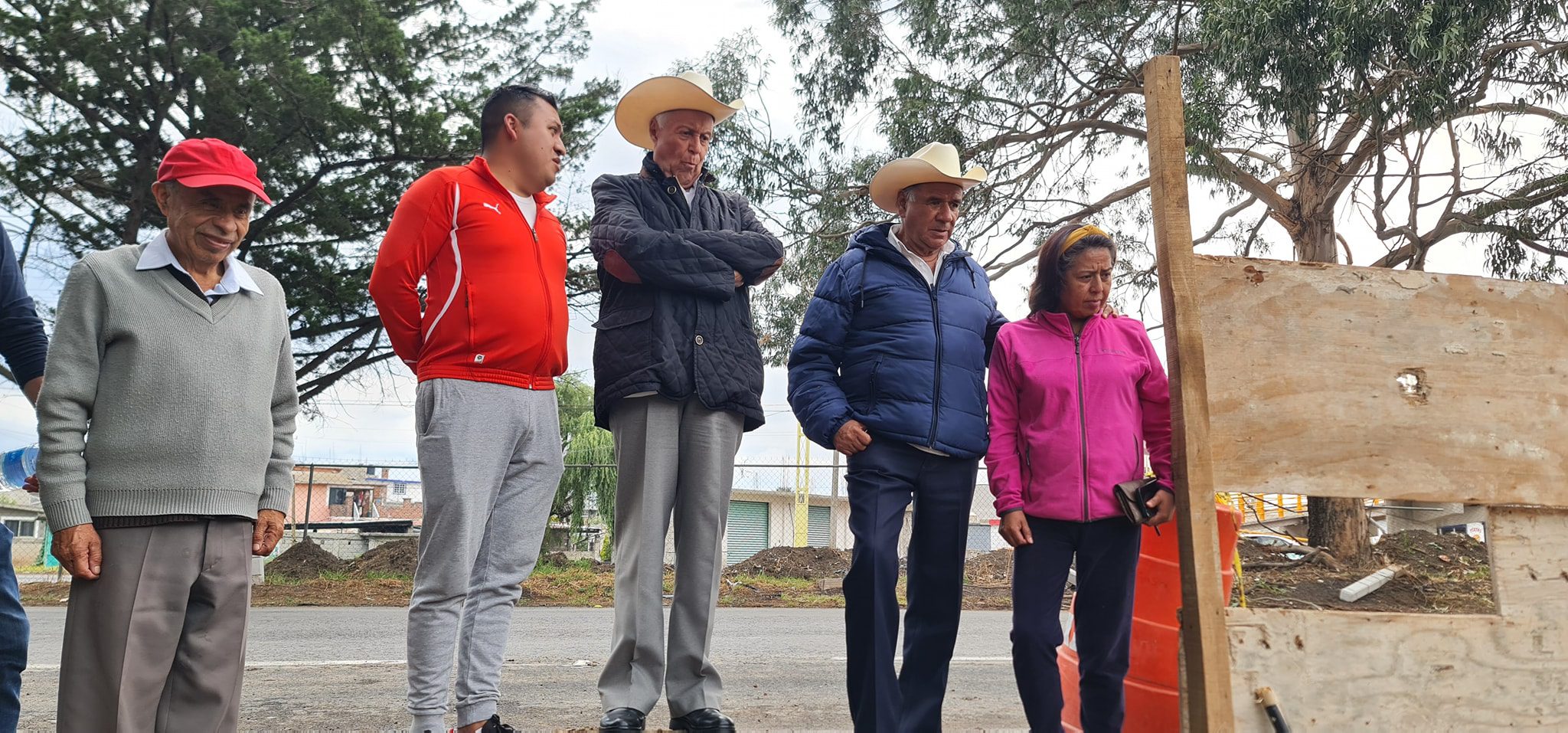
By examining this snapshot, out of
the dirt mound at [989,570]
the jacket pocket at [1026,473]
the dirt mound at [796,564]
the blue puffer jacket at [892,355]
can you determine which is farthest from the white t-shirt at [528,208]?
the dirt mound at [796,564]

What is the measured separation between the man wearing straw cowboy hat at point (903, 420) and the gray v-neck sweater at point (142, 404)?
1.82 metres

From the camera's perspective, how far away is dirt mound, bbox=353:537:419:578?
15.6 m

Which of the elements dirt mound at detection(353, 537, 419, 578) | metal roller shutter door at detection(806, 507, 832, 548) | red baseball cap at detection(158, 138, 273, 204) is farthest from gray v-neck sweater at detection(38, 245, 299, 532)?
metal roller shutter door at detection(806, 507, 832, 548)

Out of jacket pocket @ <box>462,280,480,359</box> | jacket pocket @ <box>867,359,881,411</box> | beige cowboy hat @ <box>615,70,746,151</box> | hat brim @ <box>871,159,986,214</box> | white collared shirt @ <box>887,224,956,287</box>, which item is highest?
beige cowboy hat @ <box>615,70,746,151</box>

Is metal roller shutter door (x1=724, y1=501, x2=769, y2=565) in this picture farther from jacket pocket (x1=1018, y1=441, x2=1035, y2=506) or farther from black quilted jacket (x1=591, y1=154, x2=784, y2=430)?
jacket pocket (x1=1018, y1=441, x2=1035, y2=506)

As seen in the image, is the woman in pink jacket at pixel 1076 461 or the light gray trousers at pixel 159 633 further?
the woman in pink jacket at pixel 1076 461

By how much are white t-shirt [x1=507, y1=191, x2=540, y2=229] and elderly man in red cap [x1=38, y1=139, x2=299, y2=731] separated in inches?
35.5

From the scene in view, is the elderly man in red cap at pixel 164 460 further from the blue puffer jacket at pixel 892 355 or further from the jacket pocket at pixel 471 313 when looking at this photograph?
the blue puffer jacket at pixel 892 355

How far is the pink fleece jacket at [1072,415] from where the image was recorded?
144 inches

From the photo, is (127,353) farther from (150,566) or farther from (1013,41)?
→ (1013,41)

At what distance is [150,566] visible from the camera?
2.78 m

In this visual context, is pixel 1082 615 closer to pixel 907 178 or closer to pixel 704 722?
pixel 704 722

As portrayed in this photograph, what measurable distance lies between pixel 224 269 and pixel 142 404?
47 centimetres

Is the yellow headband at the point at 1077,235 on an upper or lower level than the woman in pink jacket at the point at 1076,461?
upper
